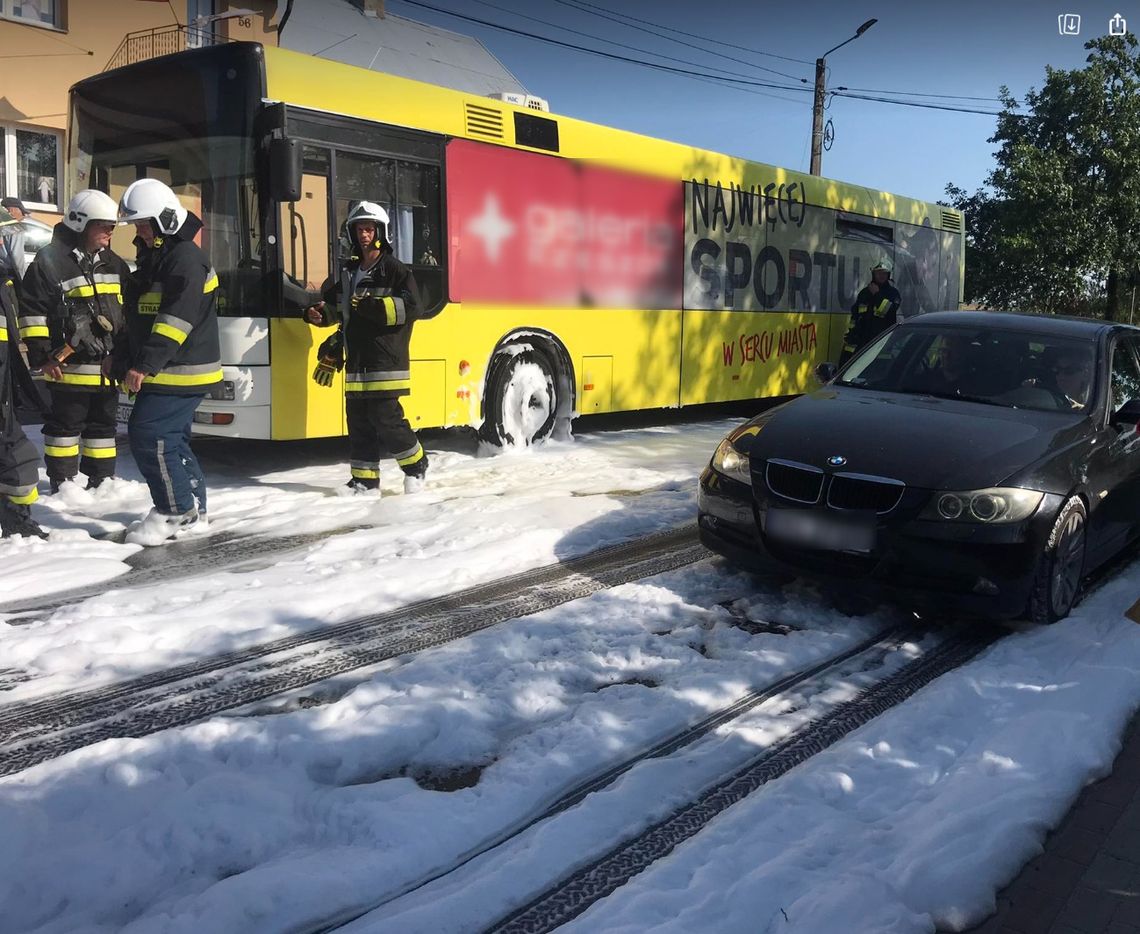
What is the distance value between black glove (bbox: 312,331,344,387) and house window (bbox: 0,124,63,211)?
15023 mm

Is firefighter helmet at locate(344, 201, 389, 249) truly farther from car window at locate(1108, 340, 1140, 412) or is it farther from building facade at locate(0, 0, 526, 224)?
building facade at locate(0, 0, 526, 224)

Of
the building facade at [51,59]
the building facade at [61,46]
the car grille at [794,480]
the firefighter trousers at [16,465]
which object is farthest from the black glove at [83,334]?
the building facade at [51,59]

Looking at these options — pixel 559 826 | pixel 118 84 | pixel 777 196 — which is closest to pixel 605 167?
pixel 777 196

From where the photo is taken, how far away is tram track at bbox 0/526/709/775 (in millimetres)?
3627

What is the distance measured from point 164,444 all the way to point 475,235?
3.78 meters

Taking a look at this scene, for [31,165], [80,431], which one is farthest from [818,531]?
[31,165]

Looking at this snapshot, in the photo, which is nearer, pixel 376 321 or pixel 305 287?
pixel 376 321

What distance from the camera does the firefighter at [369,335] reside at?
7273 mm

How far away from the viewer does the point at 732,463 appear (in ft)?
17.7

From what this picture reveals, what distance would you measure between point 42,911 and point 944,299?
53.8 feet

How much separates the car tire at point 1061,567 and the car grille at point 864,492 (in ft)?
2.34

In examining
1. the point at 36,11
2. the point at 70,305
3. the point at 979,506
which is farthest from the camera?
the point at 36,11

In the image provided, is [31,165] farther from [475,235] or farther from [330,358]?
[330,358]

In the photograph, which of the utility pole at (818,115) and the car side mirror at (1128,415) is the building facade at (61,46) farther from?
the car side mirror at (1128,415)
